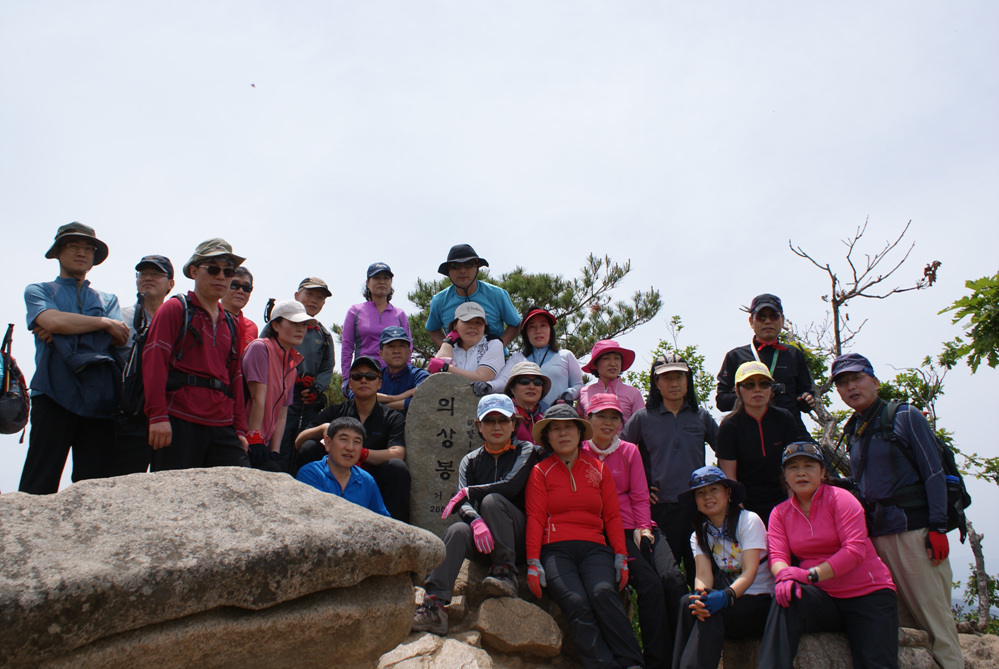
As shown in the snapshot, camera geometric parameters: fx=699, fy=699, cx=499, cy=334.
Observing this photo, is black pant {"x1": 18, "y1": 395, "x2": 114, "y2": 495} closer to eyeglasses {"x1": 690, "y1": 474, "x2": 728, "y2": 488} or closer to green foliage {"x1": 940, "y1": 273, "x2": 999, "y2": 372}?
eyeglasses {"x1": 690, "y1": 474, "x2": 728, "y2": 488}

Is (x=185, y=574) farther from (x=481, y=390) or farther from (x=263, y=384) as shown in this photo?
(x=481, y=390)

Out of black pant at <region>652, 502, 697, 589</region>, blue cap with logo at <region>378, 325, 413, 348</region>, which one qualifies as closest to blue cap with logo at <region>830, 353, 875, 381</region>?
black pant at <region>652, 502, 697, 589</region>

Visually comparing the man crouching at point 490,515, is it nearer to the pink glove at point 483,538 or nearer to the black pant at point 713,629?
the pink glove at point 483,538

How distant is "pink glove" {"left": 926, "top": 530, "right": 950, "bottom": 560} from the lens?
4496mm

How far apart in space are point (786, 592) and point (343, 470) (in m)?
3.01

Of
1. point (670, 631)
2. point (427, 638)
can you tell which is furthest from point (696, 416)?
point (427, 638)

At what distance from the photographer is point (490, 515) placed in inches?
185

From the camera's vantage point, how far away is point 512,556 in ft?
15.3

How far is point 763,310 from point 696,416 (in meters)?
1.20

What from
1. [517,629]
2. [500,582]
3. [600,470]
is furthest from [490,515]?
[600,470]

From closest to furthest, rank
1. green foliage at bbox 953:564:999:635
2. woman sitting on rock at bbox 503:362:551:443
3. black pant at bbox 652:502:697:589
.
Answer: black pant at bbox 652:502:697:589 → woman sitting on rock at bbox 503:362:551:443 → green foliage at bbox 953:564:999:635

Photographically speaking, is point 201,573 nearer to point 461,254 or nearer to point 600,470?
point 600,470

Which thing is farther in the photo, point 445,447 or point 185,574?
point 445,447

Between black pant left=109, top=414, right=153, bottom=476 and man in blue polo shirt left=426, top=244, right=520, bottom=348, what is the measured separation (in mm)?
3011
